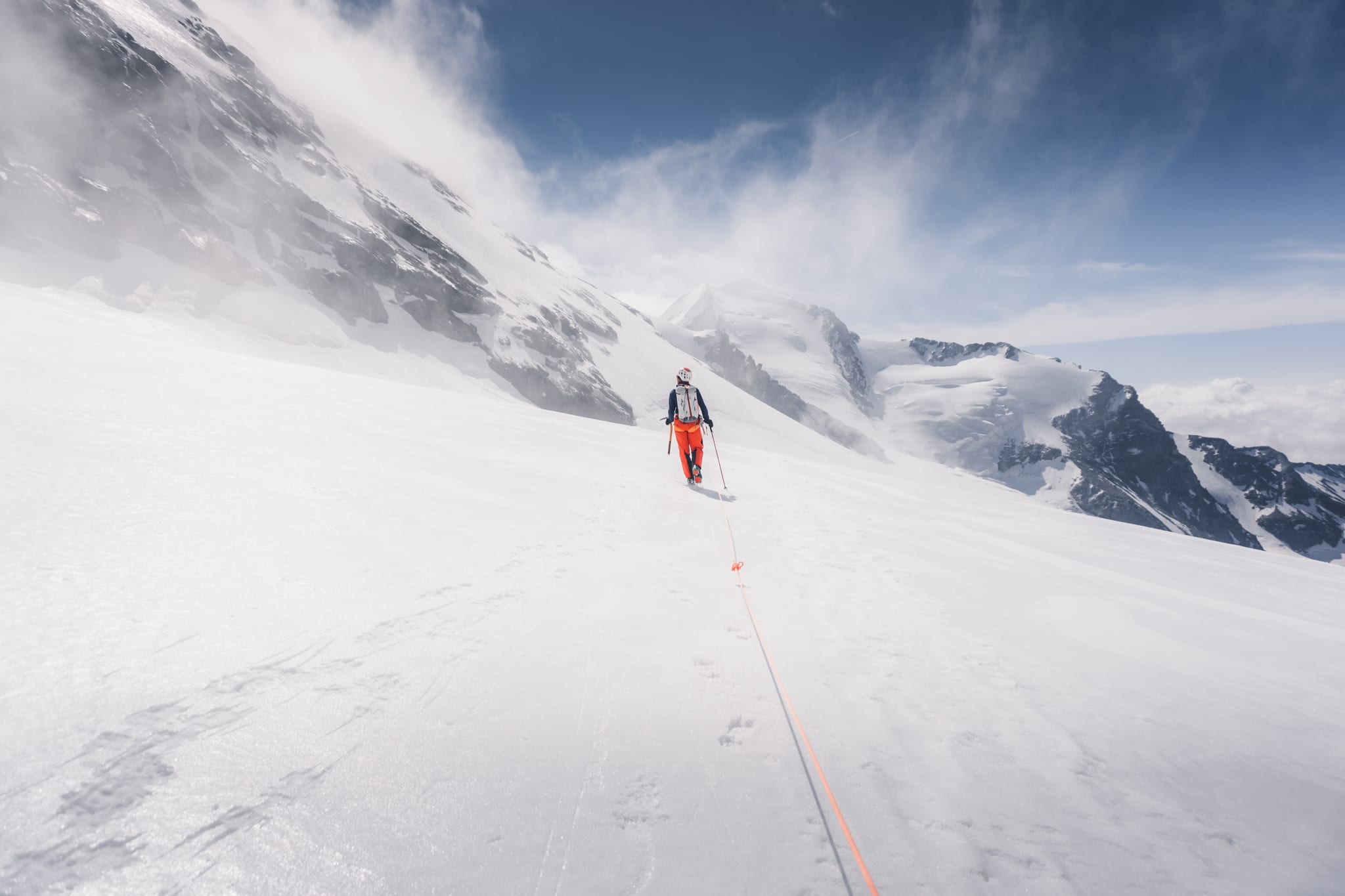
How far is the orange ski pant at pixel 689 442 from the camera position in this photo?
11586 millimetres

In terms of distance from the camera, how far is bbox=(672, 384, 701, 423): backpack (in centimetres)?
1218

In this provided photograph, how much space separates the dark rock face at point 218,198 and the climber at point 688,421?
56.0 meters

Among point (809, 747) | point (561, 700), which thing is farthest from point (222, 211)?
point (809, 747)

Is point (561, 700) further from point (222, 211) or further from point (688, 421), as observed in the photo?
point (222, 211)

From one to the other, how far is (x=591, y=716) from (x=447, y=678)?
102cm

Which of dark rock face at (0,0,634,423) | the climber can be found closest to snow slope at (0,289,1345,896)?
the climber

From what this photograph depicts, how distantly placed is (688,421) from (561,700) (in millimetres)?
8980

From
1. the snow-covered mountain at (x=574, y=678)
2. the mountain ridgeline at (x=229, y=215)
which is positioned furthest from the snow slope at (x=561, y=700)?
the mountain ridgeline at (x=229, y=215)

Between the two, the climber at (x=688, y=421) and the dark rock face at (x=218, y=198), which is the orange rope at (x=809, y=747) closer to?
the climber at (x=688, y=421)

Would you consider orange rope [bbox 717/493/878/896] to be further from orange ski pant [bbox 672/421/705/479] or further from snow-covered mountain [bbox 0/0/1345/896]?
orange ski pant [bbox 672/421/705/479]

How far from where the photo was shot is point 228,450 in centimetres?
671

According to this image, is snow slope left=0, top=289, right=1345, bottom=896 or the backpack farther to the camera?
the backpack

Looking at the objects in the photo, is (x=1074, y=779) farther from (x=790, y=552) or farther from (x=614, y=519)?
(x=614, y=519)

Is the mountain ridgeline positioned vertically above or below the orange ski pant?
above
